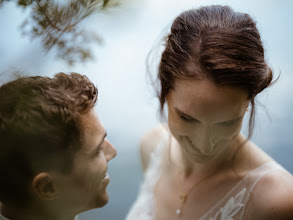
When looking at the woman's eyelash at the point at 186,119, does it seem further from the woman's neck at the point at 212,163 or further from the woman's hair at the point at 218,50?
the woman's neck at the point at 212,163

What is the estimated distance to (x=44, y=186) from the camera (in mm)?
519

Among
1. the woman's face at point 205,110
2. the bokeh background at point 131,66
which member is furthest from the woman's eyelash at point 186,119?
the bokeh background at point 131,66

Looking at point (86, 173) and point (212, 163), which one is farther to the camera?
point (212, 163)

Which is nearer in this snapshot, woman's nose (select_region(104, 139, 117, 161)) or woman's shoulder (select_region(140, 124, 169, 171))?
woman's nose (select_region(104, 139, 117, 161))

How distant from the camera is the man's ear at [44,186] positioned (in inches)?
20.1

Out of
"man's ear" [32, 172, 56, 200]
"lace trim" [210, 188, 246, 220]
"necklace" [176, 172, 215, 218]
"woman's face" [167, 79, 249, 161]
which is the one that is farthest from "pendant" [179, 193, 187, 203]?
"man's ear" [32, 172, 56, 200]

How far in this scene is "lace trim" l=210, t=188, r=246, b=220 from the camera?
2.68ft

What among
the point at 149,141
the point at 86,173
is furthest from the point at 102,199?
the point at 149,141

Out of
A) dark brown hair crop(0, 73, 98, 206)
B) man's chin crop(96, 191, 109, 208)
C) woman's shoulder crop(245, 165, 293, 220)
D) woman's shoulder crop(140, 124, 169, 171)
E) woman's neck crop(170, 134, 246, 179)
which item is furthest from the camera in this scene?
woman's shoulder crop(140, 124, 169, 171)

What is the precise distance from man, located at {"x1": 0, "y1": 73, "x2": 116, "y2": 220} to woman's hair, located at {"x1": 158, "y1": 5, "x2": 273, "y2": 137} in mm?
208

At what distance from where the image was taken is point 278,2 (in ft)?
2.38

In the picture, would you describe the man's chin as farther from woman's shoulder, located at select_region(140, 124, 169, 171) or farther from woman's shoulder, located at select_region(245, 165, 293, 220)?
woman's shoulder, located at select_region(140, 124, 169, 171)

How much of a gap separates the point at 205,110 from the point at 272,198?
1.07 feet

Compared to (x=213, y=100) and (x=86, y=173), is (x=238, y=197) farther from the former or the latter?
(x=86, y=173)
